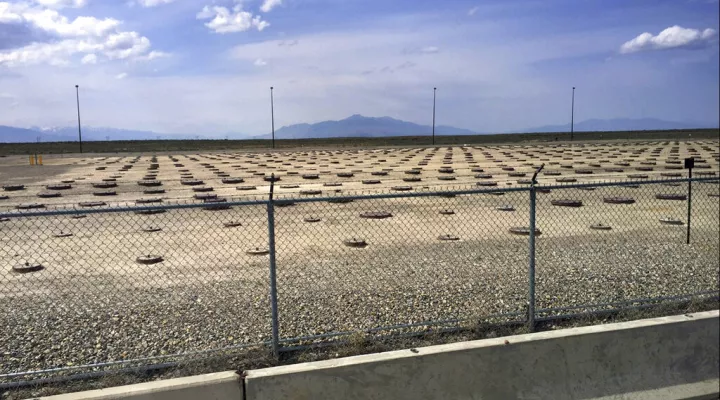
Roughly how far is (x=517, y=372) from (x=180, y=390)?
2.76 metres

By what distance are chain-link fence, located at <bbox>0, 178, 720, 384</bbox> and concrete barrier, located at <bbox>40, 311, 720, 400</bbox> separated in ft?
2.56

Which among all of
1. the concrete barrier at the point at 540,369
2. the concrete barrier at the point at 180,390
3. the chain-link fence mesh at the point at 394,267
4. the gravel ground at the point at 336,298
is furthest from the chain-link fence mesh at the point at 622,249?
the concrete barrier at the point at 180,390

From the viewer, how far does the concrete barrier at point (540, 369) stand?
438 cm

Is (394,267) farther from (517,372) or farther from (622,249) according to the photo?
(622,249)

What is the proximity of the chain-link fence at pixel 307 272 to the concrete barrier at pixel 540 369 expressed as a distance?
0.80 meters

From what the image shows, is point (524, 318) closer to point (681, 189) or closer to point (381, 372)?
point (381, 372)

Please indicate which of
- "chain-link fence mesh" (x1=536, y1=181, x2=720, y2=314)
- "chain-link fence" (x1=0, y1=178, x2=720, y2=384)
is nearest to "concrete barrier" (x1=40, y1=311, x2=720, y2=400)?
"chain-link fence" (x1=0, y1=178, x2=720, y2=384)

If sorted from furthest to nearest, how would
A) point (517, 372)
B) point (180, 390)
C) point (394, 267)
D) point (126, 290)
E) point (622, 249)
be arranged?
point (622, 249) → point (394, 267) → point (126, 290) → point (517, 372) → point (180, 390)

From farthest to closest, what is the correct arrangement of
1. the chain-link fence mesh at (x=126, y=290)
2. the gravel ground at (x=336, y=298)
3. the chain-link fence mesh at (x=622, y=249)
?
the chain-link fence mesh at (x=622, y=249)
the gravel ground at (x=336, y=298)
the chain-link fence mesh at (x=126, y=290)

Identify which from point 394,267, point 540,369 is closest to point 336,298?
point 394,267

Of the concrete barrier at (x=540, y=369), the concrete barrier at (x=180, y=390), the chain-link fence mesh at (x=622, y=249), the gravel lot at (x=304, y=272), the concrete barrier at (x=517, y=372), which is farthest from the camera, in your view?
the chain-link fence mesh at (x=622, y=249)

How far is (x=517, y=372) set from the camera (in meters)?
4.77

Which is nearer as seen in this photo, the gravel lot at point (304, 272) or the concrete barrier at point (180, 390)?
the concrete barrier at point (180, 390)

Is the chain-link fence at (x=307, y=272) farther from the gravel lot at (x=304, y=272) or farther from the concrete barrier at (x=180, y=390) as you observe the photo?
the concrete barrier at (x=180, y=390)
